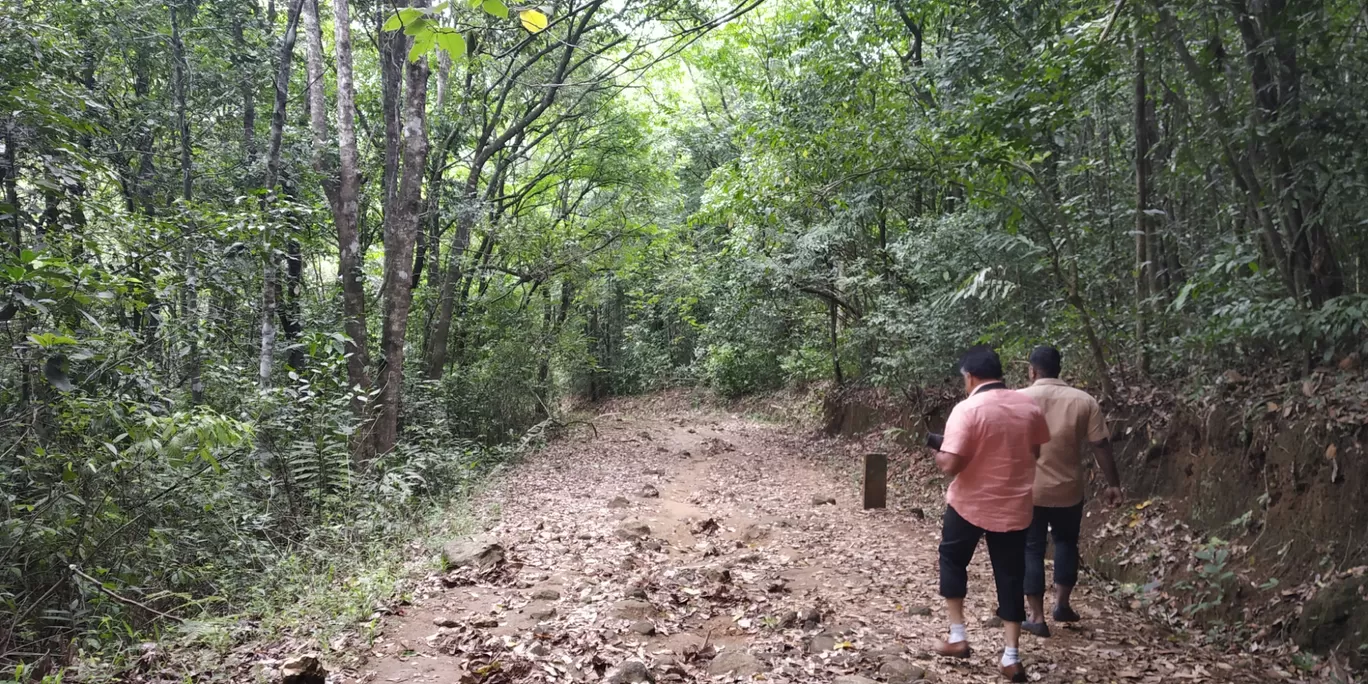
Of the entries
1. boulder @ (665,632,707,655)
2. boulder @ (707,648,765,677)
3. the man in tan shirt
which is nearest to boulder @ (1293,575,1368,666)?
Result: the man in tan shirt

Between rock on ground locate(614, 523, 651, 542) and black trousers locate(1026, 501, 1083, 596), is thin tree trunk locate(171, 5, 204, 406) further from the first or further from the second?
black trousers locate(1026, 501, 1083, 596)

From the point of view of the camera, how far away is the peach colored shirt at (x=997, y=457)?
4016mm

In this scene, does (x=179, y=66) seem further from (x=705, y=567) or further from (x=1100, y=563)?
(x=1100, y=563)

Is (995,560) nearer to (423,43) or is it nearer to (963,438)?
(963,438)

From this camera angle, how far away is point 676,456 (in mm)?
14188

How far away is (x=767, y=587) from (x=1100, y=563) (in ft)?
9.46

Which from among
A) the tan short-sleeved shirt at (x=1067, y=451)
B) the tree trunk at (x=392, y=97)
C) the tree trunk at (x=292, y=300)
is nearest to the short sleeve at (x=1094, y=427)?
the tan short-sleeved shirt at (x=1067, y=451)

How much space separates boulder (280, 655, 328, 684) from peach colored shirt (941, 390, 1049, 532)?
12.2ft

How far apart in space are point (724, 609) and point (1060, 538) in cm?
241

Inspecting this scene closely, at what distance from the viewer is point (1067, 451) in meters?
4.71

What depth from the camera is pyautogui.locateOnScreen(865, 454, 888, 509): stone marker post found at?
364 inches

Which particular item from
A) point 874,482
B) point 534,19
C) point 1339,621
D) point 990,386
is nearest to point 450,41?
point 534,19

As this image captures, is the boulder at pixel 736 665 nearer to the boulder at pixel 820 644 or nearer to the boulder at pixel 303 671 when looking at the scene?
the boulder at pixel 820 644

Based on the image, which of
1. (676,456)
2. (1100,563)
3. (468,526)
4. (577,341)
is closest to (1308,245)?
(1100,563)
